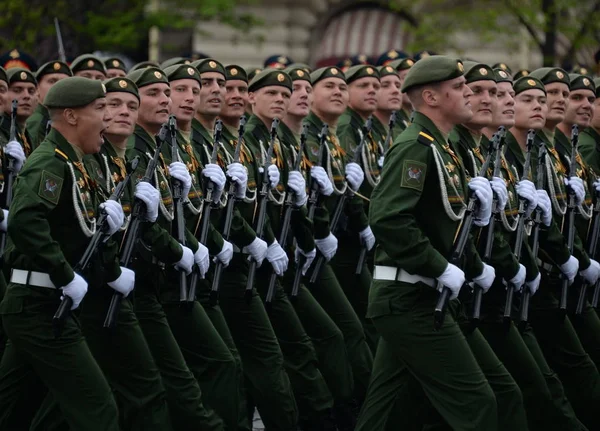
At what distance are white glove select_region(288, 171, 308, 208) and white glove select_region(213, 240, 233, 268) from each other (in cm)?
98

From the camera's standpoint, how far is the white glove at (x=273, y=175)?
953 cm

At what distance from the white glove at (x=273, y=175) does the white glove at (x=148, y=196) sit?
1.59 metres

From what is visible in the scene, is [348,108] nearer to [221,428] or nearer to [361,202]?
[361,202]

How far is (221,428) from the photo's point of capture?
26.7 feet

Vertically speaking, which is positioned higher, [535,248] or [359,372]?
[535,248]

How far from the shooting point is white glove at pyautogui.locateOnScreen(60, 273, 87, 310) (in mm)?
7141

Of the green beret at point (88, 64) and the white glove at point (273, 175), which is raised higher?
the white glove at point (273, 175)

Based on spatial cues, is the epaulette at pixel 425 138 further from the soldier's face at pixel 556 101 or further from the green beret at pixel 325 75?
the green beret at pixel 325 75

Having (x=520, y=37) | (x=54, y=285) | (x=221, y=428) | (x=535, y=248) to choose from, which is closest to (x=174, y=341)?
(x=221, y=428)

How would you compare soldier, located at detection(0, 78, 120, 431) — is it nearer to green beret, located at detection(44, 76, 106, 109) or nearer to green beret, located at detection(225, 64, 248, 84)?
green beret, located at detection(44, 76, 106, 109)

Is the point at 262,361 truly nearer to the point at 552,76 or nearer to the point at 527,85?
the point at 527,85

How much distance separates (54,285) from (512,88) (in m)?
3.40

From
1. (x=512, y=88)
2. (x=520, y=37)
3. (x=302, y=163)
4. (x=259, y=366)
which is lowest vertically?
(x=520, y=37)

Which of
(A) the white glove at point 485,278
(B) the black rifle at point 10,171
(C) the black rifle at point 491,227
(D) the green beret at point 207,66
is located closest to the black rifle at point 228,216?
(D) the green beret at point 207,66
